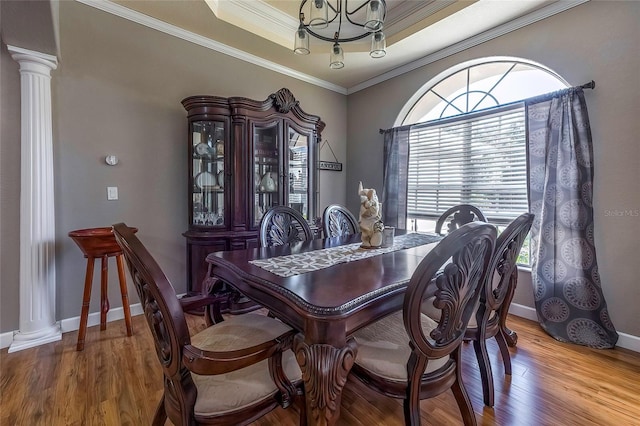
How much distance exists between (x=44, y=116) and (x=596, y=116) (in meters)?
4.12

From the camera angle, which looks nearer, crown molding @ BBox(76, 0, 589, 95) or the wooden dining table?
the wooden dining table

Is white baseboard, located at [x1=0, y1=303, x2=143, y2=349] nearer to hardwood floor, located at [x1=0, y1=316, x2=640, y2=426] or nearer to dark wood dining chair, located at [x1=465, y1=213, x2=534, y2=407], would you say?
hardwood floor, located at [x1=0, y1=316, x2=640, y2=426]

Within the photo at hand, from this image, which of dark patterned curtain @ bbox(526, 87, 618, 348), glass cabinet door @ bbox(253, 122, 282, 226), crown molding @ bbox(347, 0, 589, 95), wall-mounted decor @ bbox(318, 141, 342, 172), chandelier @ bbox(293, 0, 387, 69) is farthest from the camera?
wall-mounted decor @ bbox(318, 141, 342, 172)

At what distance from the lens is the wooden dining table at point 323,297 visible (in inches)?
37.0

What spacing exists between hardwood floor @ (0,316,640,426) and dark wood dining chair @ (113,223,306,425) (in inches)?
18.0

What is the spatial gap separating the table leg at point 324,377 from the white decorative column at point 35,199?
2.27m

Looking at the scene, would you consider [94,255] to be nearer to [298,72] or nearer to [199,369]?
[199,369]

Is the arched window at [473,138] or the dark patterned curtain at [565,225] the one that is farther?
the arched window at [473,138]

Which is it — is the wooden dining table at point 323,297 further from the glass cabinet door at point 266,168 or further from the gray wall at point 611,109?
the gray wall at point 611,109

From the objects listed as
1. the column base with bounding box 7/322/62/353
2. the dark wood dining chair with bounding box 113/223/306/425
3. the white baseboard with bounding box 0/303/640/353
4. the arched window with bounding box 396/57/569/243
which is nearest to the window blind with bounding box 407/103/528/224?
the arched window with bounding box 396/57/569/243

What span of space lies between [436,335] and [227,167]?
7.54ft

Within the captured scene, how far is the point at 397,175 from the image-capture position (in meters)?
3.58

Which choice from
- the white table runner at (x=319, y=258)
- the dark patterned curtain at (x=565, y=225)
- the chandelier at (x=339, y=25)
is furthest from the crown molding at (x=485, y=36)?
the white table runner at (x=319, y=258)

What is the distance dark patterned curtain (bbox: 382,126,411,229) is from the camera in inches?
140
